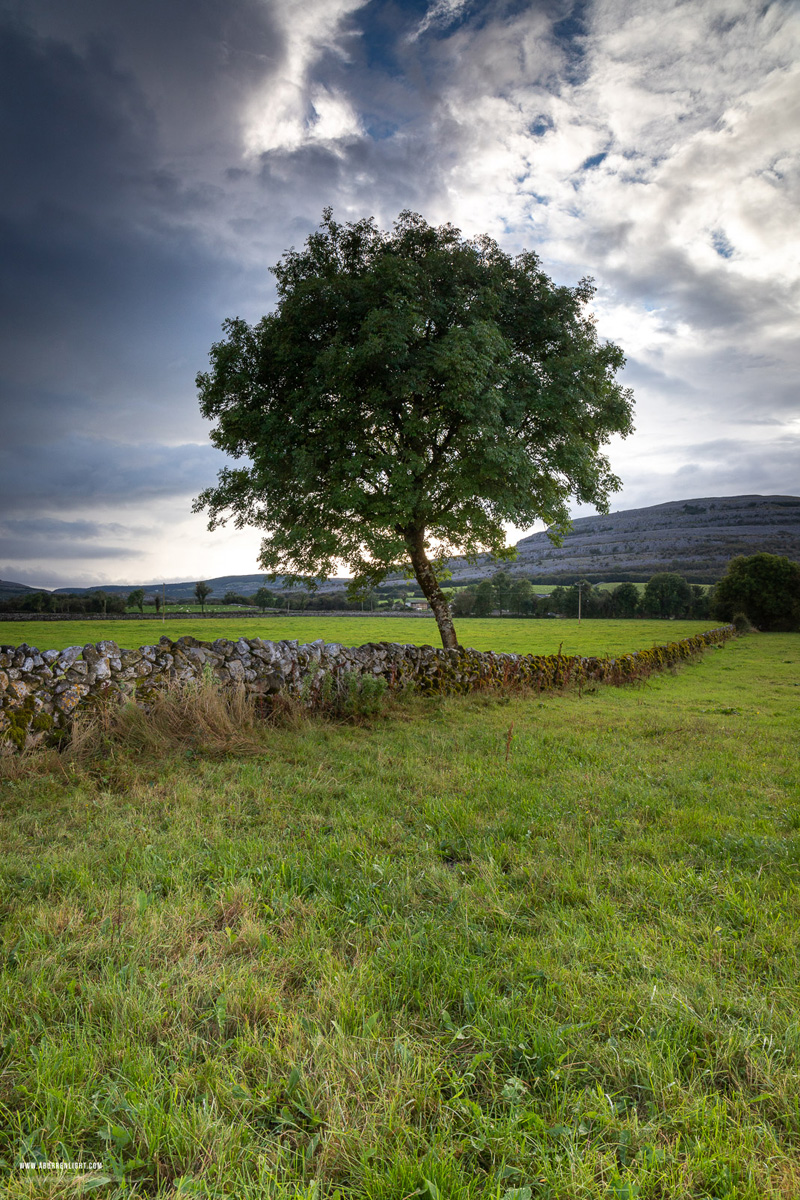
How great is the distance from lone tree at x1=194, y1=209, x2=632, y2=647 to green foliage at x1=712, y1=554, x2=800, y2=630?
5485 cm

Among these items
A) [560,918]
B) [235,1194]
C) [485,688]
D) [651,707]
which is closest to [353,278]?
[485,688]

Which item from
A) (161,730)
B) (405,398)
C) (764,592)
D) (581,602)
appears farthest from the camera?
(581,602)

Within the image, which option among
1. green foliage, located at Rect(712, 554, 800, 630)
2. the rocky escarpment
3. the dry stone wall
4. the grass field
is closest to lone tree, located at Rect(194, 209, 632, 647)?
the dry stone wall

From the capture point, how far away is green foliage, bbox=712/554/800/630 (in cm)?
5706

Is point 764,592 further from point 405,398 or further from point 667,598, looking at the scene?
point 405,398

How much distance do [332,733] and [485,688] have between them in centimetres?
571

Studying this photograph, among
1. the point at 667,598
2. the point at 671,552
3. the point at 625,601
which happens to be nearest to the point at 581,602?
the point at 625,601

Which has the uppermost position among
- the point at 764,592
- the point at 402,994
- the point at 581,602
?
the point at 764,592

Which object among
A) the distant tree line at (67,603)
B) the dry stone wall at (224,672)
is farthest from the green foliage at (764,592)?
the distant tree line at (67,603)

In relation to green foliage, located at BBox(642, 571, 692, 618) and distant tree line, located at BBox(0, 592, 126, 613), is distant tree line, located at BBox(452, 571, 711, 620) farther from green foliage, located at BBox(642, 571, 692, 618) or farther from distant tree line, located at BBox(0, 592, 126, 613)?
distant tree line, located at BBox(0, 592, 126, 613)

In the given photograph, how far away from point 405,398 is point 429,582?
17.5 ft

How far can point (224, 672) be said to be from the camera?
9.40 m

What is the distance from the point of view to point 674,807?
5441 millimetres

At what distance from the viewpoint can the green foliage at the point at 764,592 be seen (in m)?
57.1
